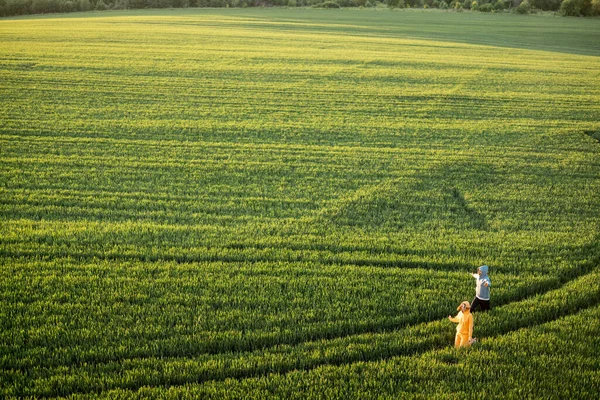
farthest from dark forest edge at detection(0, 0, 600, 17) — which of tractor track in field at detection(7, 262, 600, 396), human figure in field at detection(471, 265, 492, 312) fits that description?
human figure in field at detection(471, 265, 492, 312)

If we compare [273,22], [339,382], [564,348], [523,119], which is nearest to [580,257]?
[564,348]

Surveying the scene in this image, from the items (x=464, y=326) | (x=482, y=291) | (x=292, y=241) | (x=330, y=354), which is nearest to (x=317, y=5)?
(x=292, y=241)

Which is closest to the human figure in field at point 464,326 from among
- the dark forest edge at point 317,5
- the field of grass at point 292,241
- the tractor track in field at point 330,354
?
the field of grass at point 292,241

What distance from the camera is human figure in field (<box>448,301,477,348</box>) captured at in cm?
770

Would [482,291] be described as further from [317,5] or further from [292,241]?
[317,5]

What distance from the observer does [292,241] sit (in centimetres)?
1128

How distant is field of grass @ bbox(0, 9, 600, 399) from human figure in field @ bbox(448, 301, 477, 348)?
0.56ft

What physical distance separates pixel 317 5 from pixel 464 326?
349 feet

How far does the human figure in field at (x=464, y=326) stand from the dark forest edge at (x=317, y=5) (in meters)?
90.5

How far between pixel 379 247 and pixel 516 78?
27.1 m

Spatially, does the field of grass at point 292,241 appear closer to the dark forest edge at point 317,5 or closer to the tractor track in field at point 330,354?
the tractor track in field at point 330,354

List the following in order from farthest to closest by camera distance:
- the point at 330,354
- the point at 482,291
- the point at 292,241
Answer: the point at 292,241
the point at 482,291
the point at 330,354

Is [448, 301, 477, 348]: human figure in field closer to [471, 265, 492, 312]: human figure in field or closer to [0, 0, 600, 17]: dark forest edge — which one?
[471, 265, 492, 312]: human figure in field

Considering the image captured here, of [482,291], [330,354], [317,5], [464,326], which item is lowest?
[330,354]
